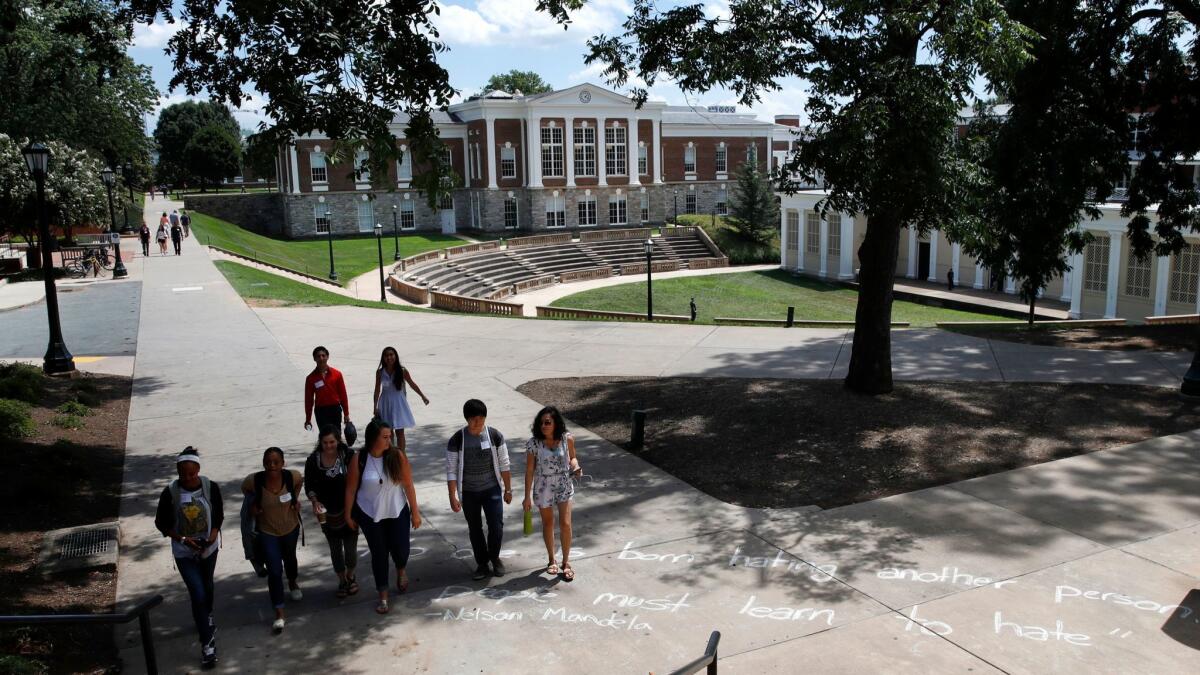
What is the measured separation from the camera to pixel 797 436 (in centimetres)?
1262

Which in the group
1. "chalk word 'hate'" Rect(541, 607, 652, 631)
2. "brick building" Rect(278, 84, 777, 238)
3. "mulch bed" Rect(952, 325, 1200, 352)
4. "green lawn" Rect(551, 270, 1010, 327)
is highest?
"brick building" Rect(278, 84, 777, 238)

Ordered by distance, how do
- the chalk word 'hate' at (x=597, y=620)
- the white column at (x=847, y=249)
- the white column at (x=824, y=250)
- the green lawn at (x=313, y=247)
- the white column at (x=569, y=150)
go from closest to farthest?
the chalk word 'hate' at (x=597, y=620)
the green lawn at (x=313, y=247)
the white column at (x=847, y=249)
the white column at (x=824, y=250)
the white column at (x=569, y=150)

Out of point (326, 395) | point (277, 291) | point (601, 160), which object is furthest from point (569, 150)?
point (326, 395)

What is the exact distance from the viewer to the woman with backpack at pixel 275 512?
713cm

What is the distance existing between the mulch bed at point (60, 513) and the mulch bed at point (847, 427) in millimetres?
6327

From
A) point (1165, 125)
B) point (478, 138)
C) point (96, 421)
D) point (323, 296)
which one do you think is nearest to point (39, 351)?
point (96, 421)

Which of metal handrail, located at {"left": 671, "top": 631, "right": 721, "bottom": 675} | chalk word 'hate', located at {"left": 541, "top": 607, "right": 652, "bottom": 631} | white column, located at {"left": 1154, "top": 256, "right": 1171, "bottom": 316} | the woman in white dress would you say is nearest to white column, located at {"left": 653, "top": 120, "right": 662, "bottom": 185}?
white column, located at {"left": 1154, "top": 256, "right": 1171, "bottom": 316}

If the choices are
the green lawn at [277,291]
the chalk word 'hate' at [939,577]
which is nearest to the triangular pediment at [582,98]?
the green lawn at [277,291]

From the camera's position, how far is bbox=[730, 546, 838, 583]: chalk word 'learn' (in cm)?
830

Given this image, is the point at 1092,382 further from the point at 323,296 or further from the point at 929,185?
the point at 323,296

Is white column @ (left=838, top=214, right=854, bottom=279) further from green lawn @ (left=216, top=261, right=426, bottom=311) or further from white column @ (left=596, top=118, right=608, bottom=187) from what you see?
green lawn @ (left=216, top=261, right=426, bottom=311)

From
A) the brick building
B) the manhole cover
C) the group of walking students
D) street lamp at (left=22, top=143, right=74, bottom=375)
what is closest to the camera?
the group of walking students

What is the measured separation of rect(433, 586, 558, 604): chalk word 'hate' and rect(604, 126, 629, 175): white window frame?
60.1 m

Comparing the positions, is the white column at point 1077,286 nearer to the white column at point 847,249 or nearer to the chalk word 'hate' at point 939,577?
the white column at point 847,249
